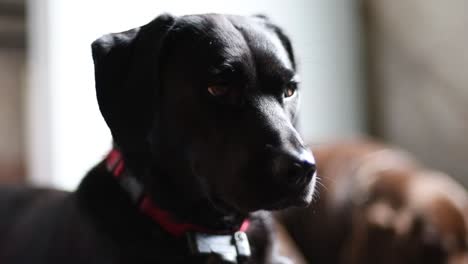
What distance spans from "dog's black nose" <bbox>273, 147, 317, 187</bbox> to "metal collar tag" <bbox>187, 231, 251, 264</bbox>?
0.25 metres

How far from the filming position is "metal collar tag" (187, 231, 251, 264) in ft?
3.70

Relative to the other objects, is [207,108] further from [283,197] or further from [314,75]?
[314,75]

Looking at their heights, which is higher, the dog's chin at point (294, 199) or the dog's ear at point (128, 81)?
the dog's ear at point (128, 81)

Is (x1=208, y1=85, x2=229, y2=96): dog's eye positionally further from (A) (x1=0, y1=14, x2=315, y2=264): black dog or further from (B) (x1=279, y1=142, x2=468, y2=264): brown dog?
(B) (x1=279, y1=142, x2=468, y2=264): brown dog

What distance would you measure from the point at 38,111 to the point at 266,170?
163 cm

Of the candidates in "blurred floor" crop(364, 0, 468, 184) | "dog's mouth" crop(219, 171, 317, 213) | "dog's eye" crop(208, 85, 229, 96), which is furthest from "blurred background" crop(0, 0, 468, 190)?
"dog's mouth" crop(219, 171, 317, 213)

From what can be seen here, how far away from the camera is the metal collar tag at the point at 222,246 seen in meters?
1.13

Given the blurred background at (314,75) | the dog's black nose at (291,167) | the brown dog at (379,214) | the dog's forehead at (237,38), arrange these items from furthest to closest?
the blurred background at (314,75)
the brown dog at (379,214)
the dog's forehead at (237,38)
the dog's black nose at (291,167)

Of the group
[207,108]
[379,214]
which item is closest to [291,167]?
[207,108]

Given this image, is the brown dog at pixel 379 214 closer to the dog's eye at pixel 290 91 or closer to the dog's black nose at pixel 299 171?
the dog's eye at pixel 290 91

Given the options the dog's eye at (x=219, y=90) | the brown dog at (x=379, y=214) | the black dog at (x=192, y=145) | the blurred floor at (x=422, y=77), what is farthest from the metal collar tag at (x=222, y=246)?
the blurred floor at (x=422, y=77)

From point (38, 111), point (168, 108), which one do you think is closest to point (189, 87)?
point (168, 108)

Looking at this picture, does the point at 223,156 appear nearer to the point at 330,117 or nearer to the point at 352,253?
the point at 352,253

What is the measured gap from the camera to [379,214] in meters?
2.01
